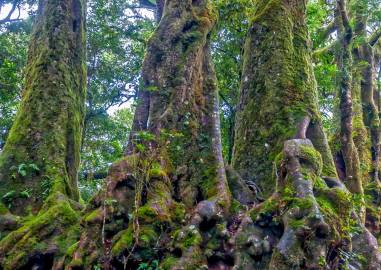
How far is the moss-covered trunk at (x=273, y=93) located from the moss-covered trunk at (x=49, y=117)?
310 cm

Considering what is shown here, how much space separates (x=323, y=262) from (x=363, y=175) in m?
7.06

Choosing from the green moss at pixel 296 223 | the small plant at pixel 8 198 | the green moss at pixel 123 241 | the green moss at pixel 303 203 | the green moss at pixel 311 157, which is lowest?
the green moss at pixel 123 241

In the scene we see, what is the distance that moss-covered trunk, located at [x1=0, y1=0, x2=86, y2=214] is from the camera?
7.06 metres

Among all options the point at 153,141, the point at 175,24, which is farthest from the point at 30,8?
the point at 153,141

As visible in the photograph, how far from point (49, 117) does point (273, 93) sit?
4071 mm

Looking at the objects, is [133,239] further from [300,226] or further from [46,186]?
[46,186]

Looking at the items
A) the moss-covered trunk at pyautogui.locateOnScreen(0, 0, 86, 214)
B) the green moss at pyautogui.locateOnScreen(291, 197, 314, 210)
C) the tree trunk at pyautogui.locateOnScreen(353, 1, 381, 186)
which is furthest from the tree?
the tree trunk at pyautogui.locateOnScreen(353, 1, 381, 186)

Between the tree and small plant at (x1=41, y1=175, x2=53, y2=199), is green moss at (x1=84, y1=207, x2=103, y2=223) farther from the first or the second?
small plant at (x1=41, y1=175, x2=53, y2=199)

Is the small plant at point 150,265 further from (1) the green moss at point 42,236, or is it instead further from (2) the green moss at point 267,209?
(1) the green moss at point 42,236

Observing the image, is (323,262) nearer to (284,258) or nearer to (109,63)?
(284,258)

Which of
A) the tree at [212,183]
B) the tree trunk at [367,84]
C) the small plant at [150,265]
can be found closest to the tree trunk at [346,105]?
the tree at [212,183]

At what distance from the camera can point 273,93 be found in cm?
726

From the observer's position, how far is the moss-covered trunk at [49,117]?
278 inches

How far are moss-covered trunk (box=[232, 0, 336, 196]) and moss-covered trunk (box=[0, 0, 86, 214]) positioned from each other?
310cm
